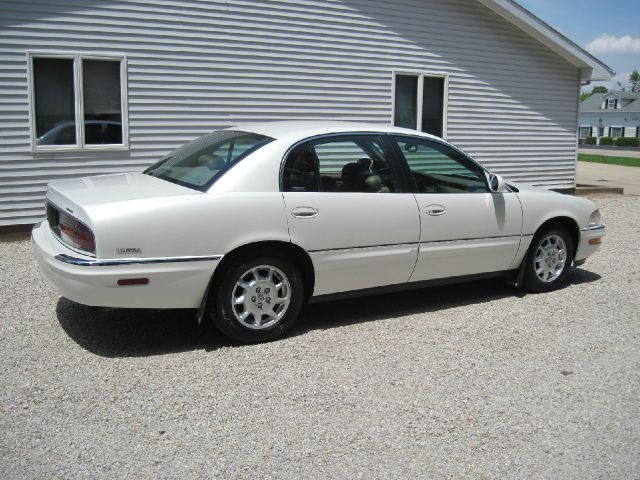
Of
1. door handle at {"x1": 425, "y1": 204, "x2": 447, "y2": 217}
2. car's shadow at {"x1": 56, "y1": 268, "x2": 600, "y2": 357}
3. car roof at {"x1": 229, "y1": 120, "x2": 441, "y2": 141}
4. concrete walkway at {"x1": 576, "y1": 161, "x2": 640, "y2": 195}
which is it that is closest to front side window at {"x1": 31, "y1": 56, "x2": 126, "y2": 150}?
car's shadow at {"x1": 56, "y1": 268, "x2": 600, "y2": 357}

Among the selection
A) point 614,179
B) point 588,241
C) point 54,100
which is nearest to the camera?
point 588,241

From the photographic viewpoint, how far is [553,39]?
13.4 m

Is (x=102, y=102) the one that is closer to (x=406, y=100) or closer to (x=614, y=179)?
(x=406, y=100)

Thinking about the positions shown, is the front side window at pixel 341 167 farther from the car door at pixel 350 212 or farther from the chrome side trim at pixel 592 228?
the chrome side trim at pixel 592 228

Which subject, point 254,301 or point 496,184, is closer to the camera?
point 254,301

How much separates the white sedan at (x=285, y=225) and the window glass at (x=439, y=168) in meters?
0.01

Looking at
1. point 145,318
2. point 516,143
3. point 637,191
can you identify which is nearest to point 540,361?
point 145,318

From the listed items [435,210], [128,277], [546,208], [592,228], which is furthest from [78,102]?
[592,228]

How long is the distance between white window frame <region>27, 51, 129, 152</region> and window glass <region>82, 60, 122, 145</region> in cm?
8

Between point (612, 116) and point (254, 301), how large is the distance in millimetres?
75558

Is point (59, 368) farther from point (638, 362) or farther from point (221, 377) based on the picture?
point (638, 362)

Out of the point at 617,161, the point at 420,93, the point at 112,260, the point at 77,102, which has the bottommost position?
the point at 112,260

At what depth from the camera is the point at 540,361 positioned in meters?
4.81

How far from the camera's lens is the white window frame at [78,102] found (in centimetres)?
893
